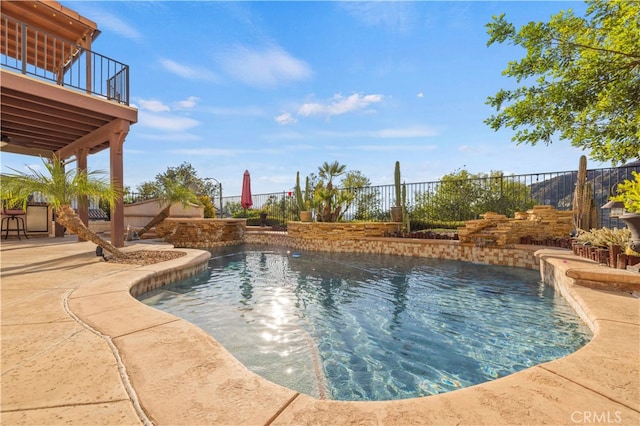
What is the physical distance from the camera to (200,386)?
1393mm

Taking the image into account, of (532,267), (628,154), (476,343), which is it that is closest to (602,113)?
(628,154)

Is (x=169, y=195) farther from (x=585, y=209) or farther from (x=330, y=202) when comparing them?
(x=585, y=209)

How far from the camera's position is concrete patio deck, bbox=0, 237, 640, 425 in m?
1.18

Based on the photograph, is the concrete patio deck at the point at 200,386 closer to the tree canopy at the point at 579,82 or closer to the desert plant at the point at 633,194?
the desert plant at the point at 633,194

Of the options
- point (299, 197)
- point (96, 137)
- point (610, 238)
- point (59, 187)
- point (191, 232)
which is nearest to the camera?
point (610, 238)

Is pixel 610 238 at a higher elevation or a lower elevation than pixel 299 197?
lower

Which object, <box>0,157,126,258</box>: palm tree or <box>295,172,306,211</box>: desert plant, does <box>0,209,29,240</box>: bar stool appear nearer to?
<box>0,157,126,258</box>: palm tree

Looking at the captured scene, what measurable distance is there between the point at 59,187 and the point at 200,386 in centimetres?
554

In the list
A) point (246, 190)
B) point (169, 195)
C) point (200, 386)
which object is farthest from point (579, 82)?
point (246, 190)

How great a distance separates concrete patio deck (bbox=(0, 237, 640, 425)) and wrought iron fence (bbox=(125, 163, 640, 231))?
30.6 ft

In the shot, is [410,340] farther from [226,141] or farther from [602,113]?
[226,141]

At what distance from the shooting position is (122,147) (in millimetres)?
7410

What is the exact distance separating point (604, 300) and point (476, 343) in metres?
1.39

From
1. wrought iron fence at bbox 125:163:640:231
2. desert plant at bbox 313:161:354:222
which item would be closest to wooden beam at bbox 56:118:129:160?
desert plant at bbox 313:161:354:222
